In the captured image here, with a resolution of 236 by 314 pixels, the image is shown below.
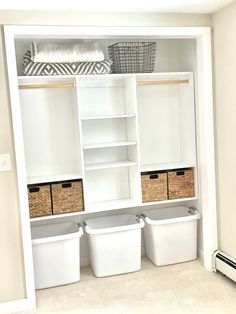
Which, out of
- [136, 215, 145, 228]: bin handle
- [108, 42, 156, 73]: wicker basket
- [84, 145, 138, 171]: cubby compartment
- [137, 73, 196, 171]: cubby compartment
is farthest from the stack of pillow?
[136, 215, 145, 228]: bin handle

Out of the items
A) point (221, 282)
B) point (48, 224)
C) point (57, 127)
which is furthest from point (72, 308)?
point (57, 127)

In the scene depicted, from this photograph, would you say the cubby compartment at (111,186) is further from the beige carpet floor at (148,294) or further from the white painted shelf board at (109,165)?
the beige carpet floor at (148,294)

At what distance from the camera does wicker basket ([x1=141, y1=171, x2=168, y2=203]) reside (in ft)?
11.1

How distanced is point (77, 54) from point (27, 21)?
57cm

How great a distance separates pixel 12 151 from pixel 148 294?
1.57 metres

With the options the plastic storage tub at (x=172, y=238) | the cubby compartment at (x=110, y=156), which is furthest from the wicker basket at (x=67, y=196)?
the plastic storage tub at (x=172, y=238)

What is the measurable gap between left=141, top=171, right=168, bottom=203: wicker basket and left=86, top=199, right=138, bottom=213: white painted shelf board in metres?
0.13

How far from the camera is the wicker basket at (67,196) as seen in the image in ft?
10.3

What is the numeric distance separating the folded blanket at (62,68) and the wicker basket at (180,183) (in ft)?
3.74

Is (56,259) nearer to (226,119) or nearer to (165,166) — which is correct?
(165,166)

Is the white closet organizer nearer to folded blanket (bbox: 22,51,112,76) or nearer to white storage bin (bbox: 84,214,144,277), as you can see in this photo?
folded blanket (bbox: 22,51,112,76)

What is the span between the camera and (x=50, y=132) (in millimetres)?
3406

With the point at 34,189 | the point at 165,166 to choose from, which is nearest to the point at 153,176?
the point at 165,166

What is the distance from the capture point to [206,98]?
3.14 meters
